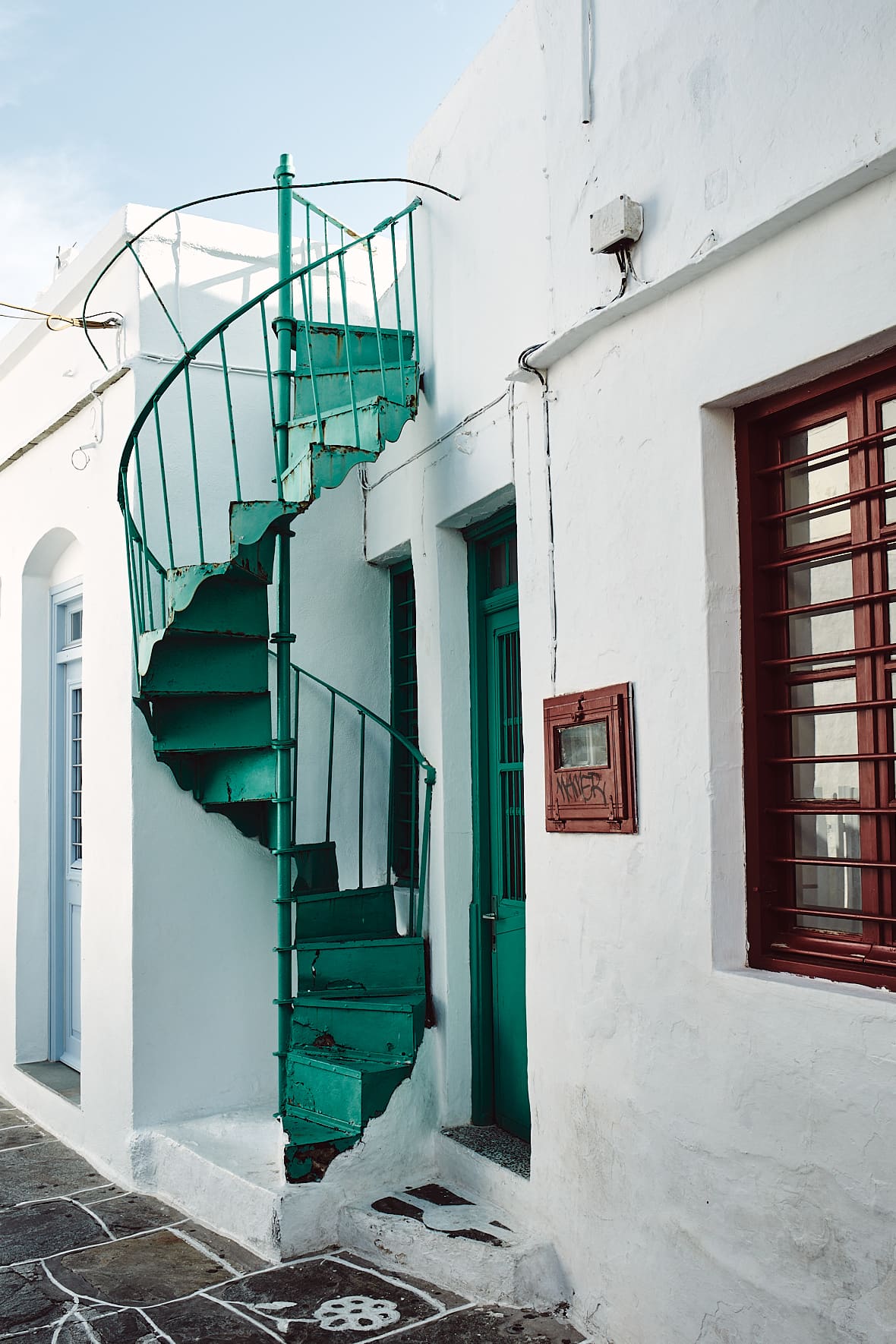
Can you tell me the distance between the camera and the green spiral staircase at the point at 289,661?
4773 mm

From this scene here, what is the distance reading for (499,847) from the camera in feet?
16.3

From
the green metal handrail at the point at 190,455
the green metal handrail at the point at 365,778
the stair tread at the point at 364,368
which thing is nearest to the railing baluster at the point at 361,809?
the green metal handrail at the point at 365,778

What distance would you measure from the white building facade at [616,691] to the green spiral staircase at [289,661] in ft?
0.57

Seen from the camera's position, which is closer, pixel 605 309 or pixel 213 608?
pixel 605 309

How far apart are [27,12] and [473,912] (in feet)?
17.3

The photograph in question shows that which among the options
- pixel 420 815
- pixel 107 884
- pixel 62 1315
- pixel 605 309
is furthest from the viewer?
pixel 107 884

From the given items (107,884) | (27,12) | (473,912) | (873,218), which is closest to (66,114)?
(27,12)

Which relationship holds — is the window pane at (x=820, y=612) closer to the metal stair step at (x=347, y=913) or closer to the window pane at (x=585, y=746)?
the window pane at (x=585, y=746)

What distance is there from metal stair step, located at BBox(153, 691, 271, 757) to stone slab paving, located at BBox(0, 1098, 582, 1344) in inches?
80.5

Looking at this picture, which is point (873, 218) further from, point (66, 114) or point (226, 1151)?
point (66, 114)

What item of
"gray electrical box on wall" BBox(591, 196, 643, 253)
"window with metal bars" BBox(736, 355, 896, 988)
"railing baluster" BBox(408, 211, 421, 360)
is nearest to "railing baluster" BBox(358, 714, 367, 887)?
"railing baluster" BBox(408, 211, 421, 360)

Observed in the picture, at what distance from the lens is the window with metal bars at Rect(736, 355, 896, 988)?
293 cm

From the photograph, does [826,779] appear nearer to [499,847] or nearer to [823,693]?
[823,693]

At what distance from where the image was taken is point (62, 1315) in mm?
4008
